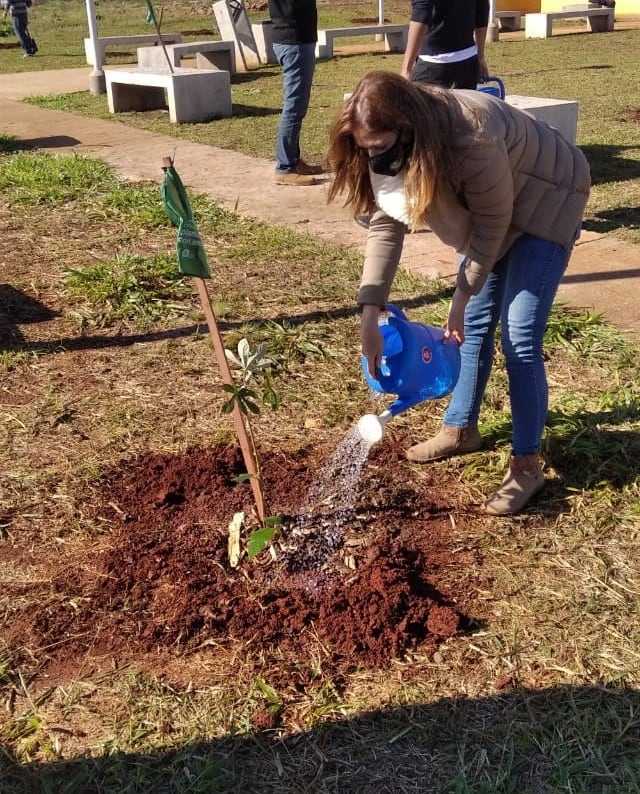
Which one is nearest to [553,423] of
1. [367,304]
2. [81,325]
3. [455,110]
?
[367,304]

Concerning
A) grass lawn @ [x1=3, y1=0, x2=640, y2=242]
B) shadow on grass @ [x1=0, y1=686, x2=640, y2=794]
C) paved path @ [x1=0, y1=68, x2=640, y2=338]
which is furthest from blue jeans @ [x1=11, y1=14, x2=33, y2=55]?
shadow on grass @ [x1=0, y1=686, x2=640, y2=794]

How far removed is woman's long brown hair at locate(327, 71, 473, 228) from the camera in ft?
7.94

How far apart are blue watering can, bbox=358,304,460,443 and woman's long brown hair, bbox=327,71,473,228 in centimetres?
46

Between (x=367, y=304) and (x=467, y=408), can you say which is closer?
(x=367, y=304)

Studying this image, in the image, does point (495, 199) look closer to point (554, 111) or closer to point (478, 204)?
point (478, 204)

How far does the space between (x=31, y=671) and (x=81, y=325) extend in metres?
2.75

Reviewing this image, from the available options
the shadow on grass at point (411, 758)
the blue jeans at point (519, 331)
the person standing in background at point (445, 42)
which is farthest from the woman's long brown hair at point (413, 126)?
the person standing in background at point (445, 42)

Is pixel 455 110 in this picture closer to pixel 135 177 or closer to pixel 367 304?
pixel 367 304

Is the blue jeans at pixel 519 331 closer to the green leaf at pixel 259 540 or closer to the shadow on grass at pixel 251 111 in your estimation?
the green leaf at pixel 259 540

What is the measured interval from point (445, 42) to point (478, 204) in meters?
3.37

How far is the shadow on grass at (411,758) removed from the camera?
2219 mm

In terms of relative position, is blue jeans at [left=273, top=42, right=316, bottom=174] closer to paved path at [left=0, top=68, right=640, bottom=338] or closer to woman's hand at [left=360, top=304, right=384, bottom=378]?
paved path at [left=0, top=68, right=640, bottom=338]

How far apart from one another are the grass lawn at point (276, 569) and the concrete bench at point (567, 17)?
16.3m

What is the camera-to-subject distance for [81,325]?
16.8 ft
